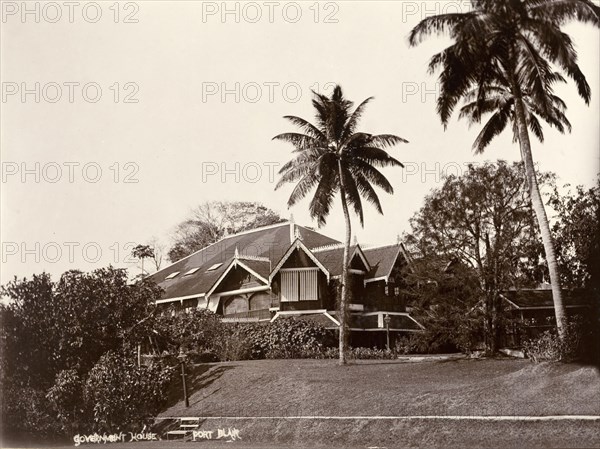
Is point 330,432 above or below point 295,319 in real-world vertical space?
below

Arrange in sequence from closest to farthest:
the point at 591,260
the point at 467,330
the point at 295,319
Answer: the point at 591,260 → the point at 467,330 → the point at 295,319

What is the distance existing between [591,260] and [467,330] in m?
6.65

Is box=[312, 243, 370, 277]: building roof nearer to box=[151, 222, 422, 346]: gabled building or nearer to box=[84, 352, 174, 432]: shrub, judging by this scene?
box=[151, 222, 422, 346]: gabled building

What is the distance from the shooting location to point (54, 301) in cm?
2673

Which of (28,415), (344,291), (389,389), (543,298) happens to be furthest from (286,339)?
(543,298)

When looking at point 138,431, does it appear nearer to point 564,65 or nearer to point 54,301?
point 54,301

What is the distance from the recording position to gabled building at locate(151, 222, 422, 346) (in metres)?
37.5

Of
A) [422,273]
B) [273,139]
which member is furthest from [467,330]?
[273,139]

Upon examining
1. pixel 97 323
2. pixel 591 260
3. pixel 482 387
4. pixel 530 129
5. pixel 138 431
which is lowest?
pixel 138 431

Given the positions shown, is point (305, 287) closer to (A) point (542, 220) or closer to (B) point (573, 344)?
(A) point (542, 220)

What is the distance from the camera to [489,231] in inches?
1145

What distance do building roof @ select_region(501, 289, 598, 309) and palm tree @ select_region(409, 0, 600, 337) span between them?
6.61 feet

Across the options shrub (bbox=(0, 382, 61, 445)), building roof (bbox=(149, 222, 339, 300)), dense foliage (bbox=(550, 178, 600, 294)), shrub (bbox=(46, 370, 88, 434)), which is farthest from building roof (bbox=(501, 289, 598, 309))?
shrub (bbox=(0, 382, 61, 445))

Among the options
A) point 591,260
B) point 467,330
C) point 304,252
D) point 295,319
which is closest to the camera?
point 591,260
